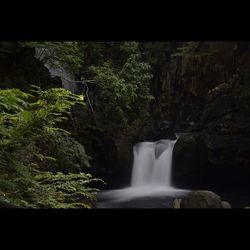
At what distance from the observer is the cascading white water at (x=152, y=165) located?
16.6m

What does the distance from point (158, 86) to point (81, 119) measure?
9266mm

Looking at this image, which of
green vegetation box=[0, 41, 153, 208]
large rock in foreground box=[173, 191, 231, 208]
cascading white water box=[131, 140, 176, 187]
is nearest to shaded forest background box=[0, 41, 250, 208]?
green vegetation box=[0, 41, 153, 208]

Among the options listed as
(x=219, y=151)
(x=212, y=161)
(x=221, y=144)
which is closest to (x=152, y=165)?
(x=212, y=161)

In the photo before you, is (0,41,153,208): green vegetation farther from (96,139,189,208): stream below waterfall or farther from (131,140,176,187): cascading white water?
(131,140,176,187): cascading white water

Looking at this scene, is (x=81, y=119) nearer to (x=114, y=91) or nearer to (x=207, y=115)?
(x=114, y=91)

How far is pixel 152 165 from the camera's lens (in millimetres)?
17234

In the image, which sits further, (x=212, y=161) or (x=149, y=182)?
(x=149, y=182)

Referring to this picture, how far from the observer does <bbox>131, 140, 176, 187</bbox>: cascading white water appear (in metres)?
16.6

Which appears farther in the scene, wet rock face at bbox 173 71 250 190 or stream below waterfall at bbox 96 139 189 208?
wet rock face at bbox 173 71 250 190

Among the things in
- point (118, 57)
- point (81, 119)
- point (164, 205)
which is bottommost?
point (164, 205)

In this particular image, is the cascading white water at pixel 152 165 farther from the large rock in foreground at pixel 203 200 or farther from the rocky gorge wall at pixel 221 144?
the large rock in foreground at pixel 203 200

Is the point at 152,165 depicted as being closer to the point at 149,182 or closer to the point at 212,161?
the point at 149,182
